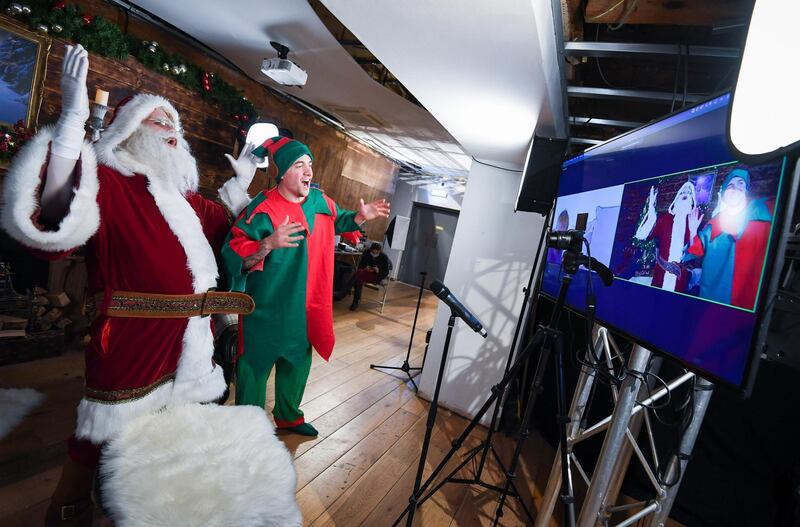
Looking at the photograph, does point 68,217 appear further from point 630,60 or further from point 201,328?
point 630,60

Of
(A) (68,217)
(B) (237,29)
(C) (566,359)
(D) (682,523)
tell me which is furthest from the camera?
(B) (237,29)

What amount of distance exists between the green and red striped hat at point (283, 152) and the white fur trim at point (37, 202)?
92 centimetres

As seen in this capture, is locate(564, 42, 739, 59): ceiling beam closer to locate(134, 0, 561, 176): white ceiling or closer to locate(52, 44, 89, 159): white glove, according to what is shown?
locate(134, 0, 561, 176): white ceiling

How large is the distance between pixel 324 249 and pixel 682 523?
252 centimetres

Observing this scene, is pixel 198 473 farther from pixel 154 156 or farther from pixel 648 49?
pixel 648 49

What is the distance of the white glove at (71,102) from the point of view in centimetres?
102

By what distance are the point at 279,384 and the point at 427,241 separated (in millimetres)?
7721

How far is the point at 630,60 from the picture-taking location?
1.88 meters

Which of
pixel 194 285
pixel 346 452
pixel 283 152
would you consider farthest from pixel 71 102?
pixel 346 452

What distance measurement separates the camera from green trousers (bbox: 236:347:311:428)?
196 cm

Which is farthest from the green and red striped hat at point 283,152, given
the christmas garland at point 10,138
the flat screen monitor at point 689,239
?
the christmas garland at point 10,138

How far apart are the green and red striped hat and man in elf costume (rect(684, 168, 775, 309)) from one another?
169 centimetres

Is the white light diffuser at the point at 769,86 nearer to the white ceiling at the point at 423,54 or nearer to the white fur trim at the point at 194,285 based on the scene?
the white ceiling at the point at 423,54

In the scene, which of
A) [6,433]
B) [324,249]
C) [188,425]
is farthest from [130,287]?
[6,433]
